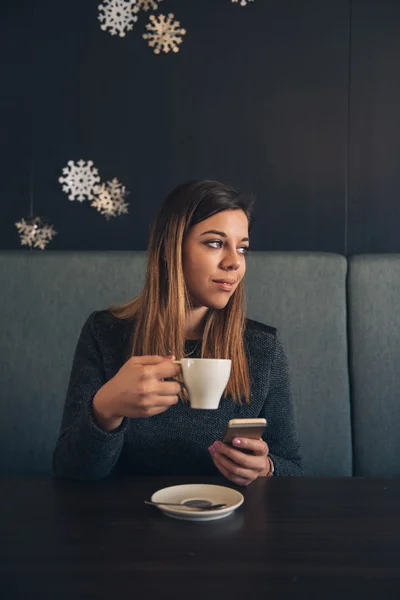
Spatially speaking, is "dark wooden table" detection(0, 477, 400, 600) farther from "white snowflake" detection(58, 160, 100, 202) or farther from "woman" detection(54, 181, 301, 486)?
"white snowflake" detection(58, 160, 100, 202)

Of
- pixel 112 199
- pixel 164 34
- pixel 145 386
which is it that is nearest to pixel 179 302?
pixel 145 386

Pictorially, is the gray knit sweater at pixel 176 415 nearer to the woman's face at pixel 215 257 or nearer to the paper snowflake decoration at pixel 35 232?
the woman's face at pixel 215 257

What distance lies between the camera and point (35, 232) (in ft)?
8.22

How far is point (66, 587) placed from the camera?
737 millimetres

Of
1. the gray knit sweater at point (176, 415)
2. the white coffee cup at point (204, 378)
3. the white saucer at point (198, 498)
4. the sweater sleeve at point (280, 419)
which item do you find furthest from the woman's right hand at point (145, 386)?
the sweater sleeve at point (280, 419)

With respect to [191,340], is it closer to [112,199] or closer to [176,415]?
[176,415]

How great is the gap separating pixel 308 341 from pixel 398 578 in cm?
125

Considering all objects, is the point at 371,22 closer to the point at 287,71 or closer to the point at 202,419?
the point at 287,71

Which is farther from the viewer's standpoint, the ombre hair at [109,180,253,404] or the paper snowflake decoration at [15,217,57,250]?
the paper snowflake decoration at [15,217,57,250]

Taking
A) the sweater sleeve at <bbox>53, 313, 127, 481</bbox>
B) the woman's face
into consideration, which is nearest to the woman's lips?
the woman's face

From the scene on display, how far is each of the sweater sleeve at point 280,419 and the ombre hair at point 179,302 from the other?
9 cm

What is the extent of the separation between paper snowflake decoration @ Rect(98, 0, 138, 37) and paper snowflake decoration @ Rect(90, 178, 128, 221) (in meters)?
0.55

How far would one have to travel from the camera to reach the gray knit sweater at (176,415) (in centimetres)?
143

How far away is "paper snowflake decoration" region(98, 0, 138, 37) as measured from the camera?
249cm
